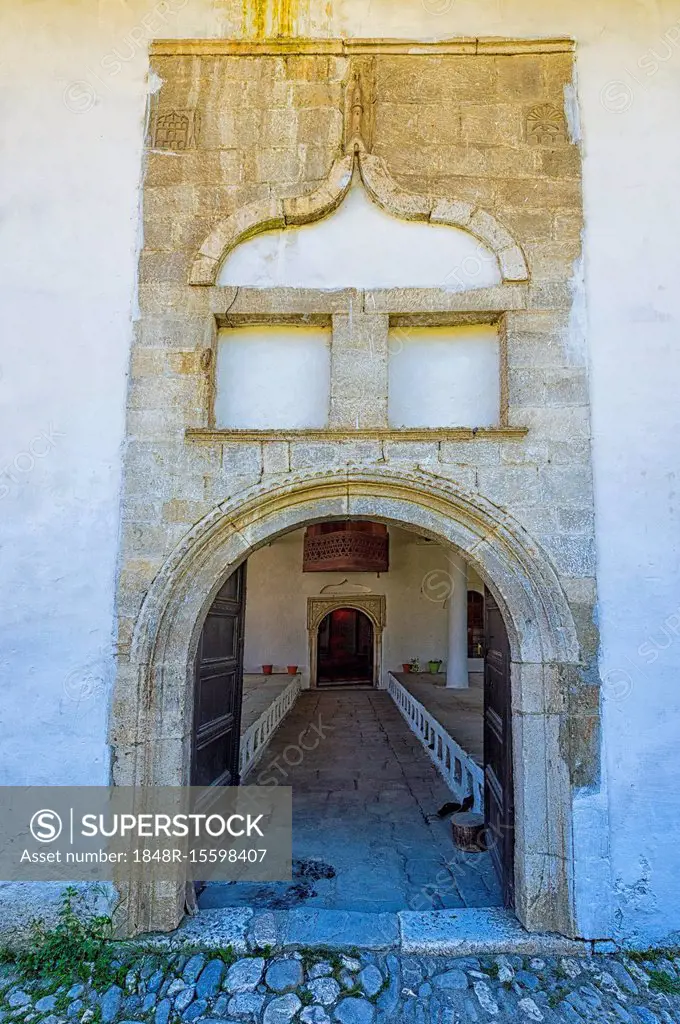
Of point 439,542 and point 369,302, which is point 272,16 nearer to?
point 369,302

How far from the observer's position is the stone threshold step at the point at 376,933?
99.7 inches

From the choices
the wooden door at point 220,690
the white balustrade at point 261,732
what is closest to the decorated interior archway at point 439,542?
the wooden door at point 220,690

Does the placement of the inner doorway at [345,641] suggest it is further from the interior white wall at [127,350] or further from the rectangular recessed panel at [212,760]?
the interior white wall at [127,350]

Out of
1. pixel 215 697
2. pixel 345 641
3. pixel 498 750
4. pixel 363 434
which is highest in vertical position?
pixel 363 434

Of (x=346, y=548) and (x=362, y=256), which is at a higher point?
(x=362, y=256)

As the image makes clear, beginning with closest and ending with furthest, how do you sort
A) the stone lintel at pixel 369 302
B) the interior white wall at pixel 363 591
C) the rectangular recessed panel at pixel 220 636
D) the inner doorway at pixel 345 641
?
the stone lintel at pixel 369 302
the rectangular recessed panel at pixel 220 636
the interior white wall at pixel 363 591
the inner doorway at pixel 345 641

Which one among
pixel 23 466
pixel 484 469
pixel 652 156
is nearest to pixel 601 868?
pixel 484 469

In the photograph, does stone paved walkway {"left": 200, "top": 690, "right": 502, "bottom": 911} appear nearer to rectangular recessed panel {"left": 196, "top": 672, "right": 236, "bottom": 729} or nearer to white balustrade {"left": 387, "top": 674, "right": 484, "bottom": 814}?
white balustrade {"left": 387, "top": 674, "right": 484, "bottom": 814}

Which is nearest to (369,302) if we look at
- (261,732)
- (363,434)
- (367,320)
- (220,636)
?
(367,320)

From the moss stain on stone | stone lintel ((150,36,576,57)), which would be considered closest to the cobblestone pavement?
stone lintel ((150,36,576,57))

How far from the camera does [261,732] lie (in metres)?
6.09

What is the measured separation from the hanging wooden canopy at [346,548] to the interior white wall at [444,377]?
25.7 ft

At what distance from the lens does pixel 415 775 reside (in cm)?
521

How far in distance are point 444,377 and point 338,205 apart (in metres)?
1.11
